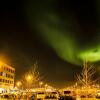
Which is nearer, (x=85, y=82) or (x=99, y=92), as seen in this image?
(x=99, y=92)

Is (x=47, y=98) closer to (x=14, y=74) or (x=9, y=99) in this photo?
(x=9, y=99)

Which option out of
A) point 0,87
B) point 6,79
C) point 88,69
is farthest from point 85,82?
point 6,79

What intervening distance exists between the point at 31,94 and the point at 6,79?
386ft

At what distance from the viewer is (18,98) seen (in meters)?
49.6

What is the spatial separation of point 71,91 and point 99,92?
16.5ft

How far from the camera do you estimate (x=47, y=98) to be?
42438 mm

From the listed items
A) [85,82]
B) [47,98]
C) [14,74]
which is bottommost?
[47,98]

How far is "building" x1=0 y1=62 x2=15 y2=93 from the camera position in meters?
156

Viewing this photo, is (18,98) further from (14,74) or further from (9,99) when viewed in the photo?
(14,74)

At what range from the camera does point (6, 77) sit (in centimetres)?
16550

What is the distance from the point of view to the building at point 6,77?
156000mm

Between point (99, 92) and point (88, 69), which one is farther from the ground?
point (88, 69)

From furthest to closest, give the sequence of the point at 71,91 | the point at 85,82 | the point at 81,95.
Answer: the point at 85,82 < the point at 71,91 < the point at 81,95

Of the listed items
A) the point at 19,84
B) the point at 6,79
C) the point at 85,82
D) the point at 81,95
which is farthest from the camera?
the point at 19,84
